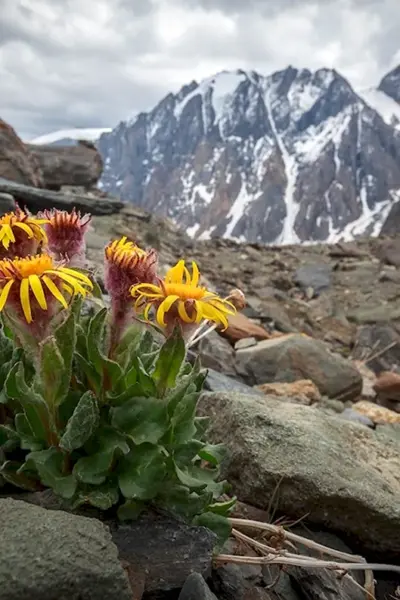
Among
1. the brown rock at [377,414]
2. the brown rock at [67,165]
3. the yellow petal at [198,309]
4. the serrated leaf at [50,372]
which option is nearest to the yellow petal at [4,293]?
the serrated leaf at [50,372]

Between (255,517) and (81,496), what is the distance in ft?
4.43

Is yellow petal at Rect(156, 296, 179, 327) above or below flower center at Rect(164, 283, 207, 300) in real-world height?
below

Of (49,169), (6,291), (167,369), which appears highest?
(49,169)

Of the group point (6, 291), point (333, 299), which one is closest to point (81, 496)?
point (6, 291)

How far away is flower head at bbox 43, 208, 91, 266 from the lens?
3.01m

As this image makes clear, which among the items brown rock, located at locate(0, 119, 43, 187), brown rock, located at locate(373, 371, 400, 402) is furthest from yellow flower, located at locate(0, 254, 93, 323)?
brown rock, located at locate(0, 119, 43, 187)

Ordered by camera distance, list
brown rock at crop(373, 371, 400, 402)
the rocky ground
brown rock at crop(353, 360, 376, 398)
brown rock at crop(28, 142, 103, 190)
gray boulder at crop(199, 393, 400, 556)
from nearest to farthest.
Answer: the rocky ground → gray boulder at crop(199, 393, 400, 556) → brown rock at crop(373, 371, 400, 402) → brown rock at crop(353, 360, 376, 398) → brown rock at crop(28, 142, 103, 190)

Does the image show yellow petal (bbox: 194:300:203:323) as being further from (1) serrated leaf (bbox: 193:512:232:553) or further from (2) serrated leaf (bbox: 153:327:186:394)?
(1) serrated leaf (bbox: 193:512:232:553)

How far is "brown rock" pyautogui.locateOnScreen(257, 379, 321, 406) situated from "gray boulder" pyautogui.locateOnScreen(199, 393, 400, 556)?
263cm

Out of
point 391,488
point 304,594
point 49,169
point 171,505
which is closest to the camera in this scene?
point 171,505

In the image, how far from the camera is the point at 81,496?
2.65m

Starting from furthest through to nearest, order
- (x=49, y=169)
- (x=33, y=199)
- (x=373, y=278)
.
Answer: (x=49, y=169) < (x=373, y=278) < (x=33, y=199)

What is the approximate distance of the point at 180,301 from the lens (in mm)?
2594

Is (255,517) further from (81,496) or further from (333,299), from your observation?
(333,299)
